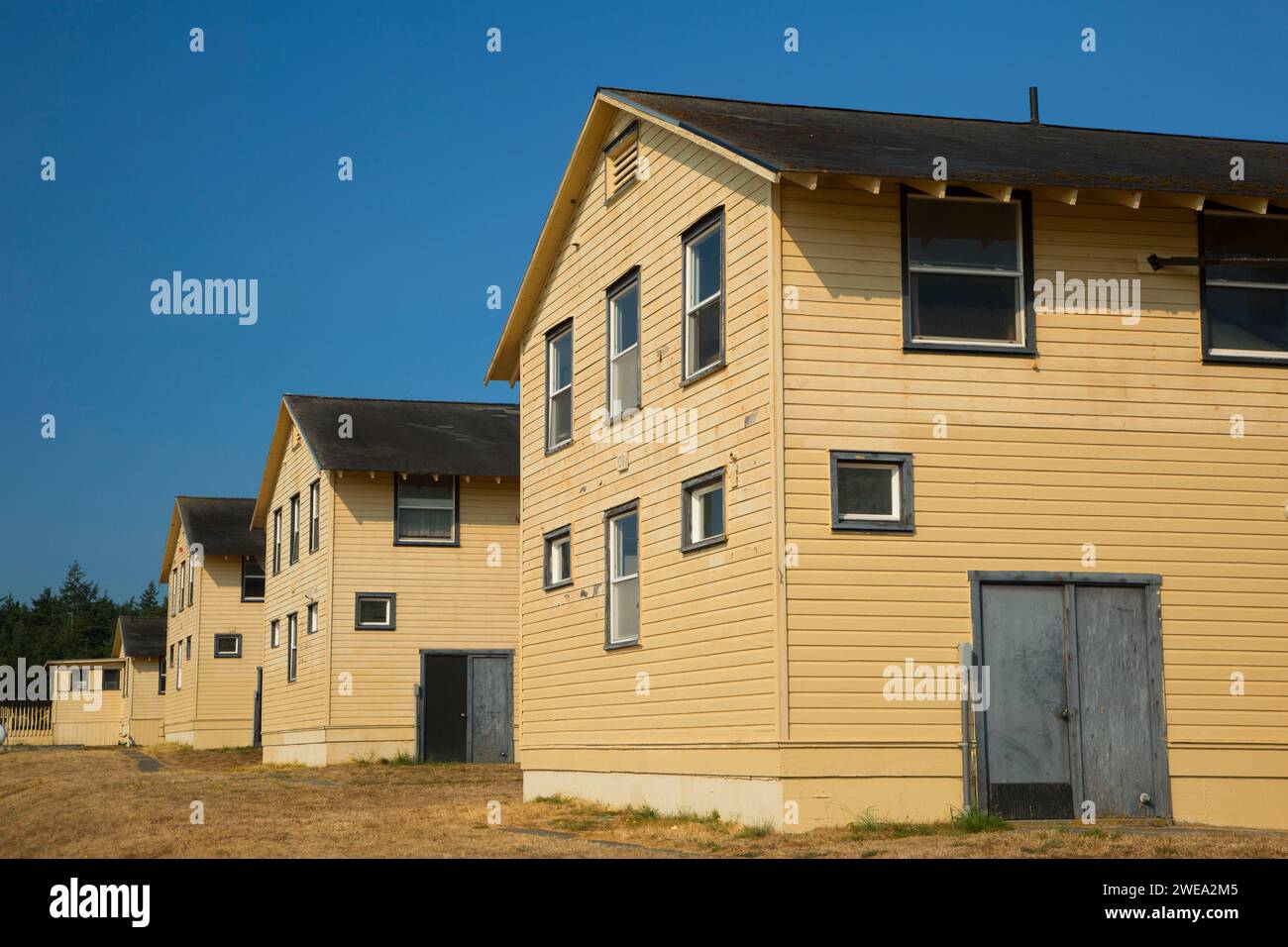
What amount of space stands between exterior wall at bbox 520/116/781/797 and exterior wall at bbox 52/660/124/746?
169ft

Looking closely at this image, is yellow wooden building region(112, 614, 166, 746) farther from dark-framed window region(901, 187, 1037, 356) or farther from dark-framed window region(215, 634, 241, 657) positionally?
dark-framed window region(901, 187, 1037, 356)

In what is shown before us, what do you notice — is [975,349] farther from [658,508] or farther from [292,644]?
[292,644]

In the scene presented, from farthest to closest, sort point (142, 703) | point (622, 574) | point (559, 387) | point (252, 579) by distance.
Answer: point (142, 703)
point (252, 579)
point (559, 387)
point (622, 574)

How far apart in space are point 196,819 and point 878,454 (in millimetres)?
9553

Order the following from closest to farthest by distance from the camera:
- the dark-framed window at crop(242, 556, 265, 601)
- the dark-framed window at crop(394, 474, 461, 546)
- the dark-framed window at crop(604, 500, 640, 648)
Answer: the dark-framed window at crop(604, 500, 640, 648)
the dark-framed window at crop(394, 474, 461, 546)
the dark-framed window at crop(242, 556, 265, 601)

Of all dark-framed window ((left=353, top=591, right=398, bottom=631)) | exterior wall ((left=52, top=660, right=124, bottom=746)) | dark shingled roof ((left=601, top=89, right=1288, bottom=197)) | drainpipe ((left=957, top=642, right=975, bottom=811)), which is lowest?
exterior wall ((left=52, top=660, right=124, bottom=746))

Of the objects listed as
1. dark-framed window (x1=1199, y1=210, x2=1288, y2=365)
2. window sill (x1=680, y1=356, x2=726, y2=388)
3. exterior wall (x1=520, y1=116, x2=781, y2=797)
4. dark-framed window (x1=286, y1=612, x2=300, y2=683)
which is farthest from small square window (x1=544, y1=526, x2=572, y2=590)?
dark-framed window (x1=286, y1=612, x2=300, y2=683)

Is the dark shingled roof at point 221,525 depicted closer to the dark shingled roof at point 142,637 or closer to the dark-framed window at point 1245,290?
the dark shingled roof at point 142,637

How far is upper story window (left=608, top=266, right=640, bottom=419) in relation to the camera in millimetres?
19547

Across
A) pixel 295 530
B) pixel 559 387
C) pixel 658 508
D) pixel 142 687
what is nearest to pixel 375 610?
pixel 295 530

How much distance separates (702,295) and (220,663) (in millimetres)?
37346

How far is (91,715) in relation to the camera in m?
69.4

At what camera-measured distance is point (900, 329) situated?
15695 millimetres
